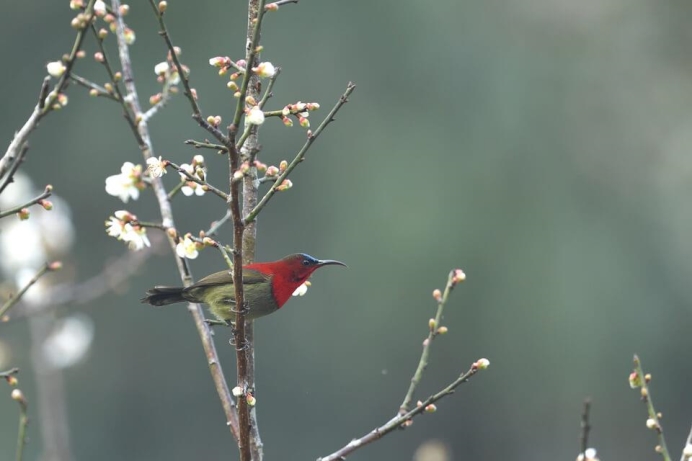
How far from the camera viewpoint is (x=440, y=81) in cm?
2491

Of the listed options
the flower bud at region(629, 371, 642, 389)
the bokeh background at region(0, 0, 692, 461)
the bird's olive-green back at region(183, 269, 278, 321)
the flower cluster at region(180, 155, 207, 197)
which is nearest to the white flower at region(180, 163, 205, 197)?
the flower cluster at region(180, 155, 207, 197)

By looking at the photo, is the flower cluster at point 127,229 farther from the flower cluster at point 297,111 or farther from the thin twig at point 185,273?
the flower cluster at point 297,111

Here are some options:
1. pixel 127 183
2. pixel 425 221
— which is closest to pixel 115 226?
pixel 127 183

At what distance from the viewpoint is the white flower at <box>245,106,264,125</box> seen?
258 cm

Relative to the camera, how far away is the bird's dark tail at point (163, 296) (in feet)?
12.3

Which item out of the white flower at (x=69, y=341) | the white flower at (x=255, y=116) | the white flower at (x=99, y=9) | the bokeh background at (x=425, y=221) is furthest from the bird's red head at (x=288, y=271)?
the bokeh background at (x=425, y=221)

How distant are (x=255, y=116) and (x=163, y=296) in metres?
1.39

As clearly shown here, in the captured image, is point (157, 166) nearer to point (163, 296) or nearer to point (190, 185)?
point (190, 185)

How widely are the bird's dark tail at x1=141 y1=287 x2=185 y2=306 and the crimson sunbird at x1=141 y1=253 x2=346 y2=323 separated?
3 cm

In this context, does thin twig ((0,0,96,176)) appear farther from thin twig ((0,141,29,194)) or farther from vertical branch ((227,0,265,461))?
vertical branch ((227,0,265,461))

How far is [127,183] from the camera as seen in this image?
2758 mm

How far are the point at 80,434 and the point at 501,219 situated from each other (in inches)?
391

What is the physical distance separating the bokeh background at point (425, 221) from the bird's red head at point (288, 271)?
15.9m

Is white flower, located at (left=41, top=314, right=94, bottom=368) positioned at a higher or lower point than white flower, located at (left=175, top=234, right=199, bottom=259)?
higher
